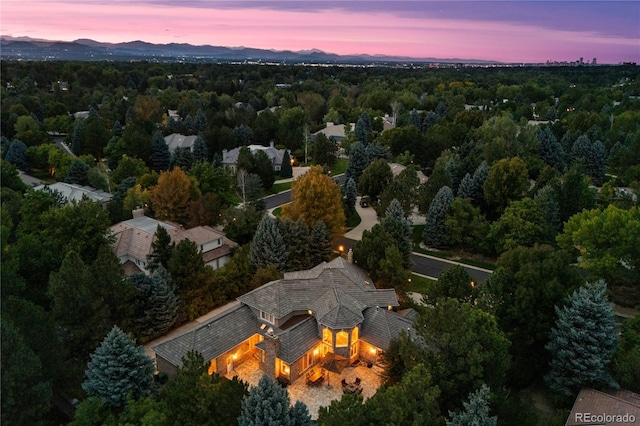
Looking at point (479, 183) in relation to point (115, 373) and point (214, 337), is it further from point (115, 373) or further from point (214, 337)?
point (115, 373)

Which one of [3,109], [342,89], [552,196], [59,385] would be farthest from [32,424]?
[342,89]

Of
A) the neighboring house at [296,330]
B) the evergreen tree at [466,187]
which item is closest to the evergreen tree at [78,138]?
the neighboring house at [296,330]

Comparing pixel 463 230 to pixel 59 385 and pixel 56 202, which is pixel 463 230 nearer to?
pixel 59 385

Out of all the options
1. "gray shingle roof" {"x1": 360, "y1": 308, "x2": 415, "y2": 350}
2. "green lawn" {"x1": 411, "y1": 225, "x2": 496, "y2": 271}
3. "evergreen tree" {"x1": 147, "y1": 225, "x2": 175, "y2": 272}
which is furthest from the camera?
"green lawn" {"x1": 411, "y1": 225, "x2": 496, "y2": 271}

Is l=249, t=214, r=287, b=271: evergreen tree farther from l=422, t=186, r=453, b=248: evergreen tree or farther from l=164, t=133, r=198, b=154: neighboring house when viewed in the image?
l=164, t=133, r=198, b=154: neighboring house

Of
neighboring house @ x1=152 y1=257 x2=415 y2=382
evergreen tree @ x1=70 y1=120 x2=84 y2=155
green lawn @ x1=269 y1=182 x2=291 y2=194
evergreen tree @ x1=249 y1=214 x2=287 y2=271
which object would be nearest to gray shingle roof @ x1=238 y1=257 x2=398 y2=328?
neighboring house @ x1=152 y1=257 x2=415 y2=382

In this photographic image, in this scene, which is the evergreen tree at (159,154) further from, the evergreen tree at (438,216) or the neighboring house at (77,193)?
the evergreen tree at (438,216)

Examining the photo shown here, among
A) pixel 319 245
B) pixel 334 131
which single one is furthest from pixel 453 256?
pixel 334 131
